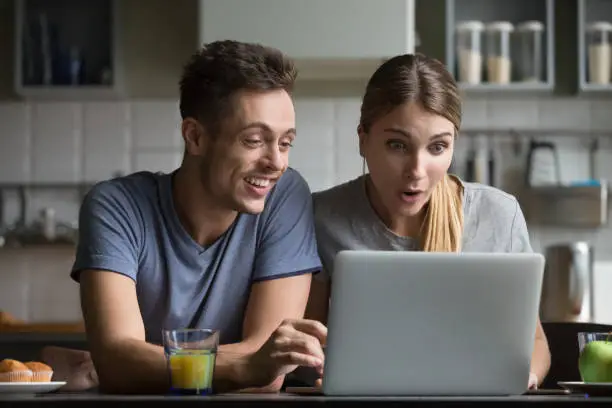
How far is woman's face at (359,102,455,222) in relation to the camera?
2.25 metres

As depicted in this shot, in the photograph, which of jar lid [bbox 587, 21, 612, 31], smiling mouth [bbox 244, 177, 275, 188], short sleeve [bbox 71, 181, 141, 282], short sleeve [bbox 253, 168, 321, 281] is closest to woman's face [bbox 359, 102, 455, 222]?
short sleeve [bbox 253, 168, 321, 281]

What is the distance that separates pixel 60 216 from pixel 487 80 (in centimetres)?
177

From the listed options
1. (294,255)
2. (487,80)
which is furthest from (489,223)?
(487,80)

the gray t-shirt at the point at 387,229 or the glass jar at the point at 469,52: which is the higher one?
the glass jar at the point at 469,52

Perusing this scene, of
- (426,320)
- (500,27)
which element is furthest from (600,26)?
(426,320)

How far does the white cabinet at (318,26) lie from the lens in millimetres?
4215

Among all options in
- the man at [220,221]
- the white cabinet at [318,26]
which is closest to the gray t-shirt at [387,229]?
the man at [220,221]

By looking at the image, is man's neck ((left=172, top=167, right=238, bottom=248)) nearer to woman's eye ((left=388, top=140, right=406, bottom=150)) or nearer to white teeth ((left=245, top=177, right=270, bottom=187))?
white teeth ((left=245, top=177, right=270, bottom=187))

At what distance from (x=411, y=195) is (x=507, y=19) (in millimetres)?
2394

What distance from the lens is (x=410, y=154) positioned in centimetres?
225

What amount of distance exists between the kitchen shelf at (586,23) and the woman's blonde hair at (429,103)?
6.93ft

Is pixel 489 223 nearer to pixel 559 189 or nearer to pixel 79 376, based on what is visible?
pixel 79 376

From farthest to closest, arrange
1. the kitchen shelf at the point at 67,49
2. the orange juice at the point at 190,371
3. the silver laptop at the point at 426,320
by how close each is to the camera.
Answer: the kitchen shelf at the point at 67,49 → the orange juice at the point at 190,371 → the silver laptop at the point at 426,320

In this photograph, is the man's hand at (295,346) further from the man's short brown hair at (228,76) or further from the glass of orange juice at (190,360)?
the man's short brown hair at (228,76)
